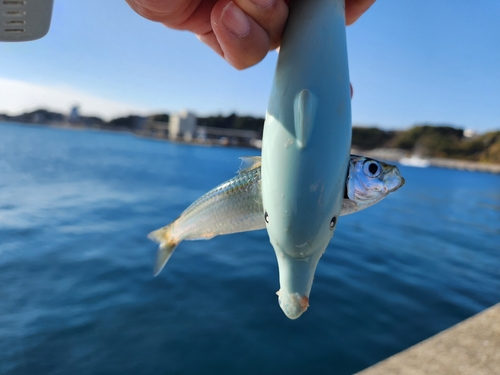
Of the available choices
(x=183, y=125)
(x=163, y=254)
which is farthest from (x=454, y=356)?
(x=183, y=125)

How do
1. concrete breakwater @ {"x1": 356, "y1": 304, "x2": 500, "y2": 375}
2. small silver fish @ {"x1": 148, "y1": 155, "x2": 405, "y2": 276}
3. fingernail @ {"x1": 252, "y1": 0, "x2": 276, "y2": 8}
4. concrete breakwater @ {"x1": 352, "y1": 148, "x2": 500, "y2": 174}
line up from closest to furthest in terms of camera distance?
small silver fish @ {"x1": 148, "y1": 155, "x2": 405, "y2": 276} → fingernail @ {"x1": 252, "y1": 0, "x2": 276, "y2": 8} → concrete breakwater @ {"x1": 356, "y1": 304, "x2": 500, "y2": 375} → concrete breakwater @ {"x1": 352, "y1": 148, "x2": 500, "y2": 174}

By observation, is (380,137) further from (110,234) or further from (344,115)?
(344,115)

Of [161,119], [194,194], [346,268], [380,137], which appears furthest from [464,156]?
[346,268]

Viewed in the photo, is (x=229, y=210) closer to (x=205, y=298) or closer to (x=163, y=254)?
(x=163, y=254)

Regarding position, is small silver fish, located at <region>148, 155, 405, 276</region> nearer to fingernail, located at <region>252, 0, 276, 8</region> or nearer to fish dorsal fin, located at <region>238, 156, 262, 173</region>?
fish dorsal fin, located at <region>238, 156, 262, 173</region>

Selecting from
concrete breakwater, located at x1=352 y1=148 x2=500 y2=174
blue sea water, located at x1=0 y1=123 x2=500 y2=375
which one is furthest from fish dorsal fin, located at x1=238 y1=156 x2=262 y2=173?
concrete breakwater, located at x1=352 y1=148 x2=500 y2=174
